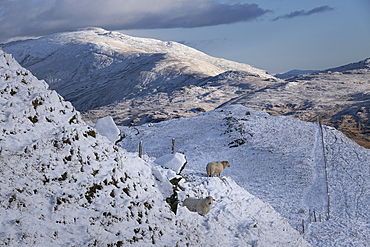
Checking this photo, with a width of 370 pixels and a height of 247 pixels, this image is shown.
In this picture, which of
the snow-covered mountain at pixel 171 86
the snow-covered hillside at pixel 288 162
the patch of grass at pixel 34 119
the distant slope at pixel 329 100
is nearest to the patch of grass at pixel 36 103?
the patch of grass at pixel 34 119

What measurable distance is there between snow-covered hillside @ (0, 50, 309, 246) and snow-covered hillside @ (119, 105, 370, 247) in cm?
724

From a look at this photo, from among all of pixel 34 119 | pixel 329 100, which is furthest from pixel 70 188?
pixel 329 100

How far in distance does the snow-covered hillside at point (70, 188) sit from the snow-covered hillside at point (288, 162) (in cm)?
724

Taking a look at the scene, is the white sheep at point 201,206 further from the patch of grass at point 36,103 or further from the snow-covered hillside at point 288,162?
the patch of grass at point 36,103

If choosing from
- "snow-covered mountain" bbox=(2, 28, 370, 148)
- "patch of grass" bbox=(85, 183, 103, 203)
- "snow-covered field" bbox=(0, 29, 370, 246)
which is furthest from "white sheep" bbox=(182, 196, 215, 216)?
"snow-covered mountain" bbox=(2, 28, 370, 148)

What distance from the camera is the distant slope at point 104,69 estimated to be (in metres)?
106

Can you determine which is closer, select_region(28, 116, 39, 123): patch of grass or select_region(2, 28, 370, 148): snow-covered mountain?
select_region(28, 116, 39, 123): patch of grass

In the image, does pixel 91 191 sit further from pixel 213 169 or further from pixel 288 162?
pixel 288 162

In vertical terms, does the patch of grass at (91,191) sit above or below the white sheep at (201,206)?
above

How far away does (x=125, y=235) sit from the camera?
7.25m

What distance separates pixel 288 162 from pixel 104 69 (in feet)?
401

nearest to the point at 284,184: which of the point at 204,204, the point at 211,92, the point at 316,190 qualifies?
the point at 316,190

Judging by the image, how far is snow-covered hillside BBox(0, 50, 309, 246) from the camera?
634cm

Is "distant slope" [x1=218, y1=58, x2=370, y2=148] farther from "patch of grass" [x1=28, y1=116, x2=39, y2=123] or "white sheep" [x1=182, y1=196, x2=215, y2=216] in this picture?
"patch of grass" [x1=28, y1=116, x2=39, y2=123]
